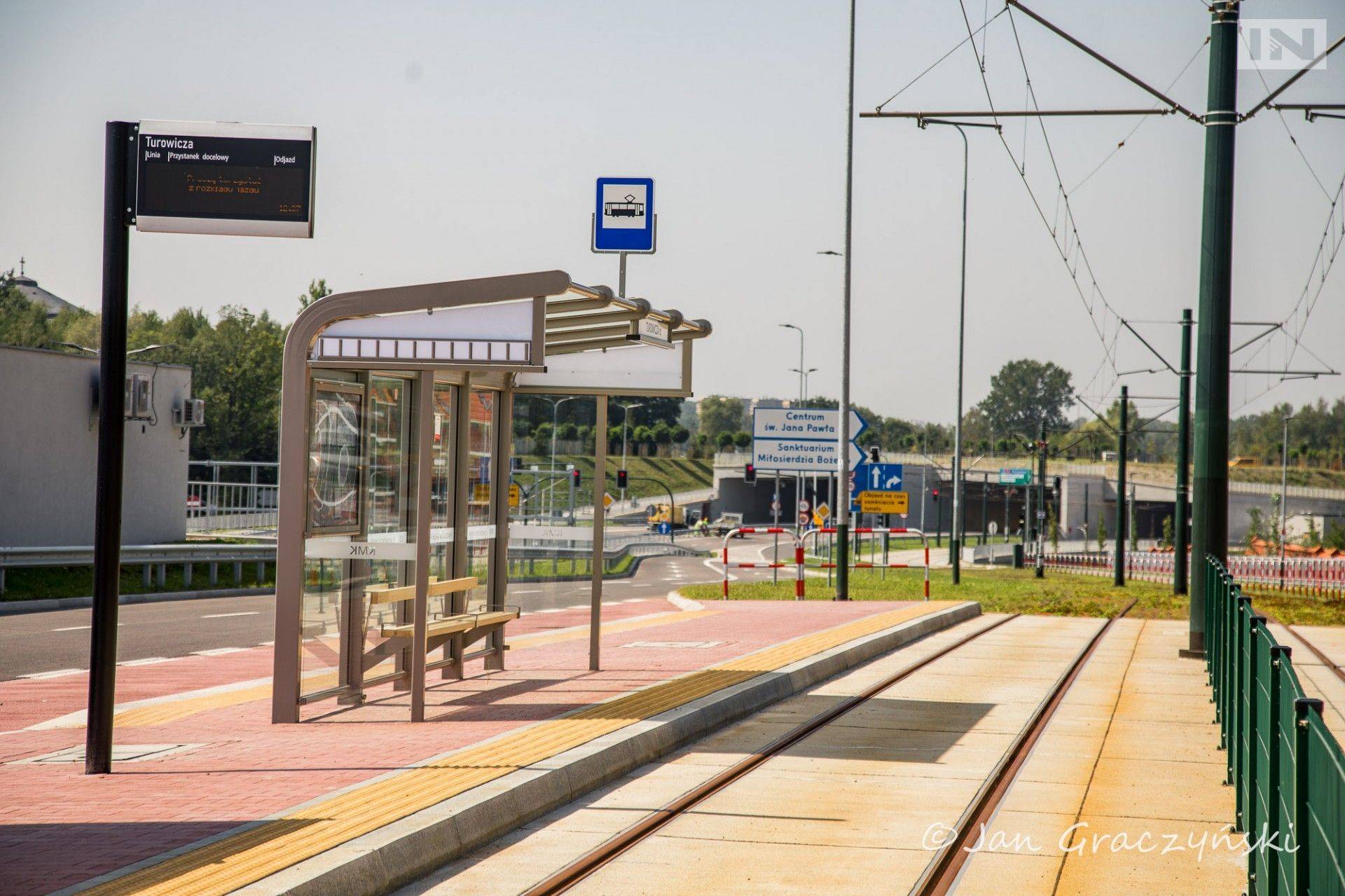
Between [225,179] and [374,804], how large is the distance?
148 inches

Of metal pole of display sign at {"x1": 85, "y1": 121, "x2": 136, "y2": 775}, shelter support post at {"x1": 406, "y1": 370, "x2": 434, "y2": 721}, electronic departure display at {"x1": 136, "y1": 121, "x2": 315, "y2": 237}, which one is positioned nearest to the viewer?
metal pole of display sign at {"x1": 85, "y1": 121, "x2": 136, "y2": 775}

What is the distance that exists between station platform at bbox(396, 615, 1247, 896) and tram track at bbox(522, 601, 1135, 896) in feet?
0.08

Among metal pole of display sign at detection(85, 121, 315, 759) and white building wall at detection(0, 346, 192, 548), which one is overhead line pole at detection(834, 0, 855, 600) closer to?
white building wall at detection(0, 346, 192, 548)

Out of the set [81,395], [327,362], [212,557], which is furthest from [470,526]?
[81,395]

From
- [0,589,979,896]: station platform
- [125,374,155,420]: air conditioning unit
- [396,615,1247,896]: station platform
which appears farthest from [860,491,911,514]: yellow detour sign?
[396,615,1247,896]: station platform

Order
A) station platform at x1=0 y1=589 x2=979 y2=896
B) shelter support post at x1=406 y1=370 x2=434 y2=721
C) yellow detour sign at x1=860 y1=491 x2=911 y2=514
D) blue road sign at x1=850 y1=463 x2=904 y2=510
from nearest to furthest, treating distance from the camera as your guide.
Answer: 1. station platform at x1=0 y1=589 x2=979 y2=896
2. shelter support post at x1=406 y1=370 x2=434 y2=721
3. yellow detour sign at x1=860 y1=491 x2=911 y2=514
4. blue road sign at x1=850 y1=463 x2=904 y2=510

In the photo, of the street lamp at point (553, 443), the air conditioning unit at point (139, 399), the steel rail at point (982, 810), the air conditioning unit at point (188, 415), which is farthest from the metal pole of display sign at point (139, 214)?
the air conditioning unit at point (188, 415)

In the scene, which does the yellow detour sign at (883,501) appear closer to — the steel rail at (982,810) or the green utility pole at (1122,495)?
the green utility pole at (1122,495)

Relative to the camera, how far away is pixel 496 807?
7250 millimetres

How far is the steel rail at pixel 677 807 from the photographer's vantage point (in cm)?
644

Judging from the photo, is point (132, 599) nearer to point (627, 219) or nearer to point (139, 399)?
point (139, 399)

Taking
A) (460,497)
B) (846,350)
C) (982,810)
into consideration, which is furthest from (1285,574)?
(982,810)

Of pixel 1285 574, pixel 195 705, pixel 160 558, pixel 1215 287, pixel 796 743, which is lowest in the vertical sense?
pixel 1285 574

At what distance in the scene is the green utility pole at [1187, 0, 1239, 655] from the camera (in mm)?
16016
